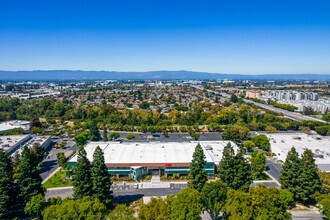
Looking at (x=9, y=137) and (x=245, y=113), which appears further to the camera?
(x=245, y=113)

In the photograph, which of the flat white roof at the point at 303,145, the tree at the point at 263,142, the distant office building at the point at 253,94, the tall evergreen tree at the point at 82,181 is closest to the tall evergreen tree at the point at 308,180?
the flat white roof at the point at 303,145

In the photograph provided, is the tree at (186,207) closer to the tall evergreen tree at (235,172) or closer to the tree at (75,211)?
the tree at (75,211)

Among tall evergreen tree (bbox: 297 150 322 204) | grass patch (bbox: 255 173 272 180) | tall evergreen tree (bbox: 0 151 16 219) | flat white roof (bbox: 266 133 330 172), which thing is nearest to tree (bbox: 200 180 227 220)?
tall evergreen tree (bbox: 297 150 322 204)

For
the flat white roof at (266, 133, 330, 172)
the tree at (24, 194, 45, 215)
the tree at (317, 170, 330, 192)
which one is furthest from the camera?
the flat white roof at (266, 133, 330, 172)

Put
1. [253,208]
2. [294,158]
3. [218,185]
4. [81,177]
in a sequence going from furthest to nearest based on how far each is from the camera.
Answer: [294,158], [81,177], [218,185], [253,208]

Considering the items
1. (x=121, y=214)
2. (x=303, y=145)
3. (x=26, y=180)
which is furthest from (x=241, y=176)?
(x=303, y=145)

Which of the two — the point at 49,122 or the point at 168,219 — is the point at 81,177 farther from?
the point at 49,122

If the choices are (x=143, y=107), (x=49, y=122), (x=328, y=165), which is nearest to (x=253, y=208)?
(x=328, y=165)

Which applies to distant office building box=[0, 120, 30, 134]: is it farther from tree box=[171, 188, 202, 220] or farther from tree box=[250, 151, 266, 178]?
tree box=[250, 151, 266, 178]
